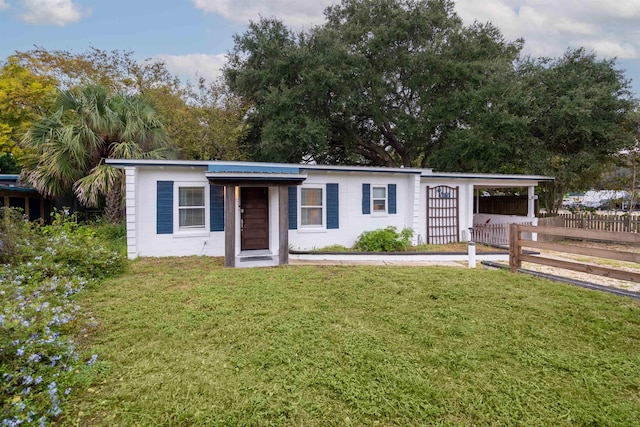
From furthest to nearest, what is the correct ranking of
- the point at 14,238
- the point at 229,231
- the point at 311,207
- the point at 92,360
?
1. the point at 311,207
2. the point at 229,231
3. the point at 14,238
4. the point at 92,360

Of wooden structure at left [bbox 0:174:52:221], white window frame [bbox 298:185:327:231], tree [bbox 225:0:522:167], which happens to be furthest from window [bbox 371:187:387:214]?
wooden structure at left [bbox 0:174:52:221]

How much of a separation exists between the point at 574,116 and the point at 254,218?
1441cm

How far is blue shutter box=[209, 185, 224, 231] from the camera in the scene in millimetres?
9211

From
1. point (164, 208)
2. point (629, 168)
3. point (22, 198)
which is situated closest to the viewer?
point (164, 208)

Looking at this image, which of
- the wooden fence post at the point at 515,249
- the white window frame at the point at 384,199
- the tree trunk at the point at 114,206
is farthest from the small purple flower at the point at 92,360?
the tree trunk at the point at 114,206

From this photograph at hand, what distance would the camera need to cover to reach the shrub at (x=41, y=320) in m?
2.44

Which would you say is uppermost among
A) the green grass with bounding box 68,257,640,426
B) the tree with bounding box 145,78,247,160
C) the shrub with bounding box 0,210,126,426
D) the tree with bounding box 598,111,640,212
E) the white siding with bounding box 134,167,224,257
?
the tree with bounding box 145,78,247,160

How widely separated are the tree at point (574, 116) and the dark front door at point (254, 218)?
1251 centimetres

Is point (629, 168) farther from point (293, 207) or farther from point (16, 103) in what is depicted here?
point (16, 103)

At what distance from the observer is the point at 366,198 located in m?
10.6

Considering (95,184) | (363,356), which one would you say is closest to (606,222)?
(363,356)

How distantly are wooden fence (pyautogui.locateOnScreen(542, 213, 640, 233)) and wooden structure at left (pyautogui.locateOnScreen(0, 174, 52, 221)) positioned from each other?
20.8m

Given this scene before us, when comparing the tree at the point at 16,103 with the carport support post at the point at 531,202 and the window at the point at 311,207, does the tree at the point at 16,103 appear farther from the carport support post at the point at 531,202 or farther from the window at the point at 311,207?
the carport support post at the point at 531,202

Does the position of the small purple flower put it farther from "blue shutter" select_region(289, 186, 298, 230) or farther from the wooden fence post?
the wooden fence post
